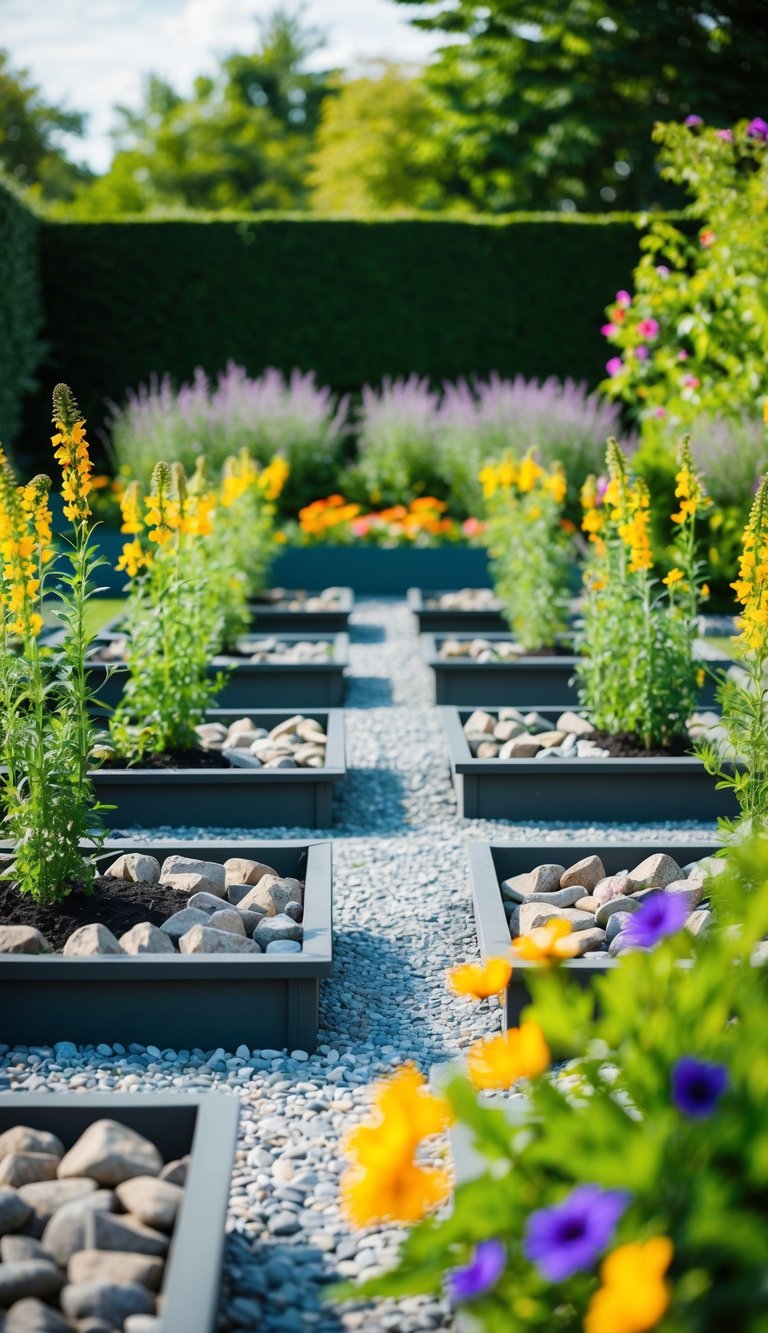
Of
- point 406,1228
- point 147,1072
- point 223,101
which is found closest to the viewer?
point 406,1228

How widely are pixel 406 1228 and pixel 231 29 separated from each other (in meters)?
40.9

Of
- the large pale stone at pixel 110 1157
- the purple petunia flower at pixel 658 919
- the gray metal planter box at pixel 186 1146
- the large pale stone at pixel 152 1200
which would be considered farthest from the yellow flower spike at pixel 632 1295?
the large pale stone at pixel 110 1157

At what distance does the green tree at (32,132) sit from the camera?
96.4 feet

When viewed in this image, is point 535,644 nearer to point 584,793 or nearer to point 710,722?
point 710,722

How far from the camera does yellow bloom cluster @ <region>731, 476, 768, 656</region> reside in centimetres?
314

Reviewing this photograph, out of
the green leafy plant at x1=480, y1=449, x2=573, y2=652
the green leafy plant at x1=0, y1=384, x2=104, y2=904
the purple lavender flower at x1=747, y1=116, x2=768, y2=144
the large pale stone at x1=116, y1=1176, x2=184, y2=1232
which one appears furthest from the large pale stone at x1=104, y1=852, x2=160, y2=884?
the purple lavender flower at x1=747, y1=116, x2=768, y2=144

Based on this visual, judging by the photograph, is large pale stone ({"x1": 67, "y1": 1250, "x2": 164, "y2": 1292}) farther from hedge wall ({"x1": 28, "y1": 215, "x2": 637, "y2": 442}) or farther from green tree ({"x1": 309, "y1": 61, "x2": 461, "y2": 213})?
green tree ({"x1": 309, "y1": 61, "x2": 461, "y2": 213})

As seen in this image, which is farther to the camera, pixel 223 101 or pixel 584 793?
pixel 223 101

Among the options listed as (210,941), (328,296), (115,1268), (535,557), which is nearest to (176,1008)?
(210,941)

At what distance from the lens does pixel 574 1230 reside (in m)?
1.19

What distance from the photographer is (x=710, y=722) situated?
15.8 feet

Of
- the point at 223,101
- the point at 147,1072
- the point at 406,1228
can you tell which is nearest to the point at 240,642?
the point at 147,1072

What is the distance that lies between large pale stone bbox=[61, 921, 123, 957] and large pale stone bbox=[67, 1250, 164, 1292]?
3.31ft

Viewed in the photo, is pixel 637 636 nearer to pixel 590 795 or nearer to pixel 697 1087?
pixel 590 795
